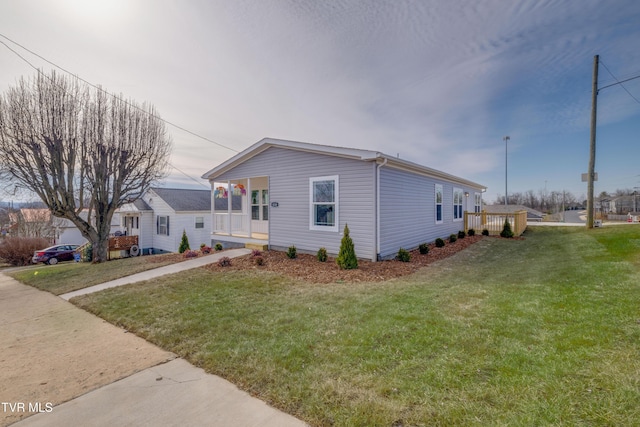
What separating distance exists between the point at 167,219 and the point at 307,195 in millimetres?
15233

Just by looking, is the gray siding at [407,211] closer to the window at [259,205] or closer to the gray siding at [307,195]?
the gray siding at [307,195]

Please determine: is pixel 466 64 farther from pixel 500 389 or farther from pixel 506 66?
pixel 500 389

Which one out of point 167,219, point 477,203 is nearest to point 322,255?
point 477,203

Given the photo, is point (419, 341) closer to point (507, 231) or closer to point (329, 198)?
point (329, 198)

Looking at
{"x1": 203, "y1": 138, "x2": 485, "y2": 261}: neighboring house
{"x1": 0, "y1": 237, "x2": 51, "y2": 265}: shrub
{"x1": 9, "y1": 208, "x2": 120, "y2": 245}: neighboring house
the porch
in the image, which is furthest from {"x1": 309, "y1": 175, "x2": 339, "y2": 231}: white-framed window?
{"x1": 9, "y1": 208, "x2": 120, "y2": 245}: neighboring house

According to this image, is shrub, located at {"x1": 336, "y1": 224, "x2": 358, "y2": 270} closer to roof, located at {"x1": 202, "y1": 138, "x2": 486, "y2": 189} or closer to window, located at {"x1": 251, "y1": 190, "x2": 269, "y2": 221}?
roof, located at {"x1": 202, "y1": 138, "x2": 486, "y2": 189}

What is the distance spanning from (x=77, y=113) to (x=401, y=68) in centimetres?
1376

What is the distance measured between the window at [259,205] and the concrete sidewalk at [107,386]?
8021 mm

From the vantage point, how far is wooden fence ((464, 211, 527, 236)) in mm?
15269

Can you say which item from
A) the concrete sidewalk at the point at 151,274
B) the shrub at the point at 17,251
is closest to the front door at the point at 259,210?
the concrete sidewalk at the point at 151,274

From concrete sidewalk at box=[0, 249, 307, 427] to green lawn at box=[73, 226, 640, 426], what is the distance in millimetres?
178

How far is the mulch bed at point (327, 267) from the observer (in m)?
6.98

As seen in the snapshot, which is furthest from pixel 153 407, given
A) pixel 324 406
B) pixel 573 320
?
pixel 573 320

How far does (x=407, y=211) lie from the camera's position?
399 inches
